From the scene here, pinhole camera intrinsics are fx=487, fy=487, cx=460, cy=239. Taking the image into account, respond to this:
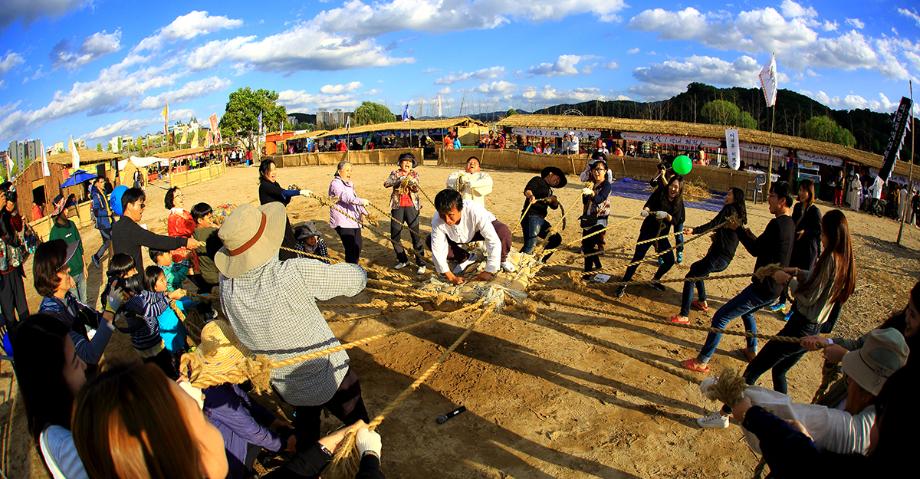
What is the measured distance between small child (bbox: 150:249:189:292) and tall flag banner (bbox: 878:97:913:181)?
→ 1154 centimetres

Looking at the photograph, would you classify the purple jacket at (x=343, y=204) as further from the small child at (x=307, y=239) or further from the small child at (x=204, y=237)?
the small child at (x=204, y=237)

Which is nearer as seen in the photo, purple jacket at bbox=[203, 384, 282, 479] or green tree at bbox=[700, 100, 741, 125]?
purple jacket at bbox=[203, 384, 282, 479]

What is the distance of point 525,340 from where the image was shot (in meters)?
5.23

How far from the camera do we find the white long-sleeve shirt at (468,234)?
177 inches

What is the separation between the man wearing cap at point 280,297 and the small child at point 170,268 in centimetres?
288

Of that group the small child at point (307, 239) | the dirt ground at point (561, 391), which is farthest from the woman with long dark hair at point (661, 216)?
the small child at point (307, 239)

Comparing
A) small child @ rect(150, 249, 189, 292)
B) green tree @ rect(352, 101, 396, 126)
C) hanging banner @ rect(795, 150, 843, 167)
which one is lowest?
small child @ rect(150, 249, 189, 292)

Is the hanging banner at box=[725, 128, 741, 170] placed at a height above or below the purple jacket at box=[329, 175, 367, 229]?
above

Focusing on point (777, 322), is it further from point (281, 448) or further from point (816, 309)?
point (281, 448)

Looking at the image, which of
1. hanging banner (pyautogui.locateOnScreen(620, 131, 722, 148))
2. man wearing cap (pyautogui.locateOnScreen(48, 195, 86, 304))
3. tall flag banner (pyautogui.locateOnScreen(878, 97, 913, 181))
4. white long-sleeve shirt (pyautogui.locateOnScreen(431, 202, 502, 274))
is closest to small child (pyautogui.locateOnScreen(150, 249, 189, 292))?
man wearing cap (pyautogui.locateOnScreen(48, 195, 86, 304))

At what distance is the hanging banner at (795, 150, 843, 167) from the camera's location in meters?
16.1

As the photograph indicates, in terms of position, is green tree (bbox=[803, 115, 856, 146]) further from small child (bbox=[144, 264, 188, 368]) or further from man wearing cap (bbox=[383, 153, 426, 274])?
small child (bbox=[144, 264, 188, 368])

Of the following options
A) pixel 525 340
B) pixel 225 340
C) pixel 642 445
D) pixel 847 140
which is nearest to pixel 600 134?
pixel 847 140

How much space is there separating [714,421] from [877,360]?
7.28 ft
